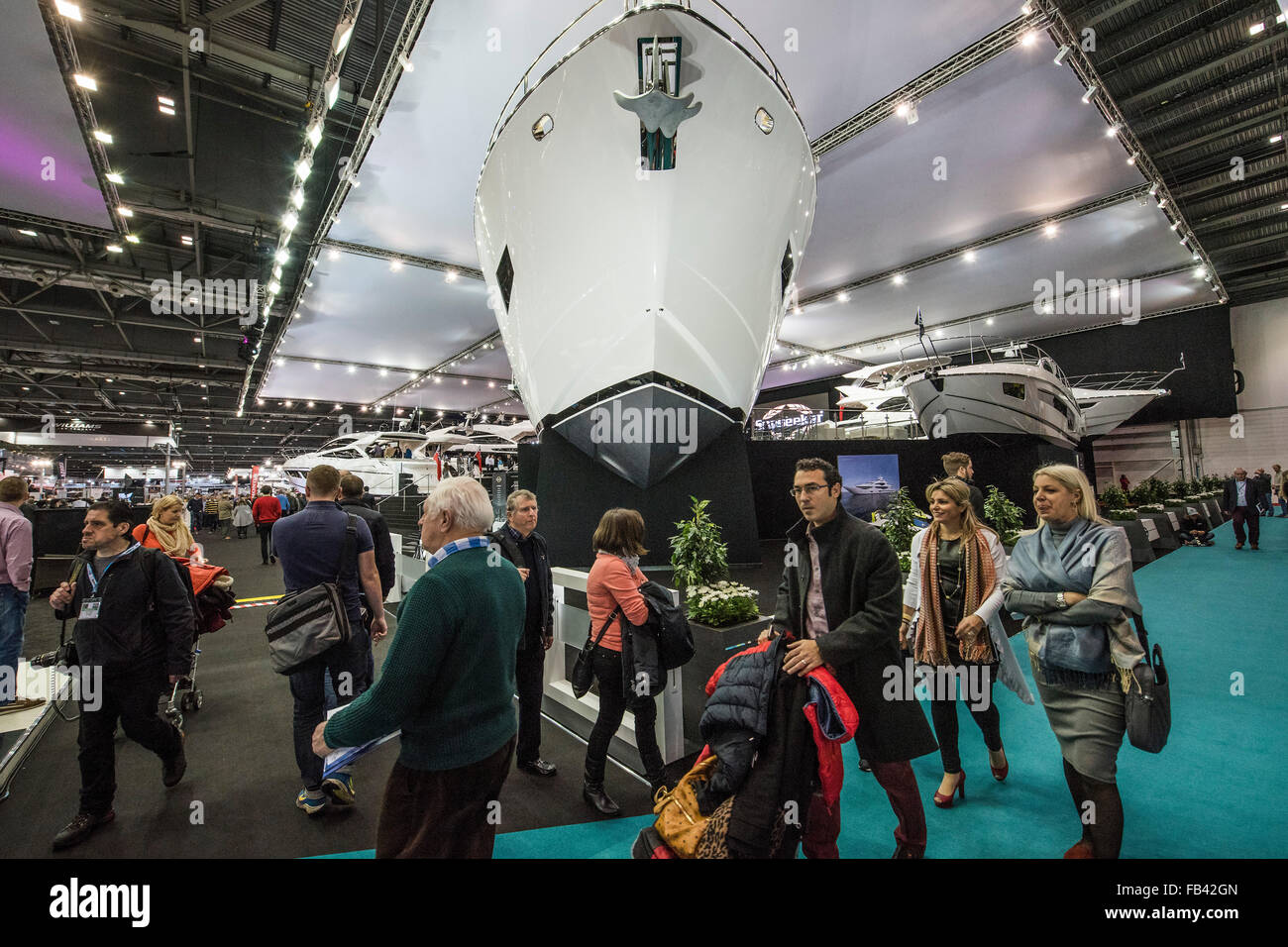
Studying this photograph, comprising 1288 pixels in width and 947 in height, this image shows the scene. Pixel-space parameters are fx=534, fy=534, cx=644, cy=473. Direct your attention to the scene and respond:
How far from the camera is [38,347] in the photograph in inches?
474

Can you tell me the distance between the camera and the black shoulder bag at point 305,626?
7.77ft

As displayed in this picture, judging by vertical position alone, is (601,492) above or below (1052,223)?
below

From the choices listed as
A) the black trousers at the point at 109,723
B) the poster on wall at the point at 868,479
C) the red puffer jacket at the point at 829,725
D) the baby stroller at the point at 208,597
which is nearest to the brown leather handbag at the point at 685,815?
the red puffer jacket at the point at 829,725

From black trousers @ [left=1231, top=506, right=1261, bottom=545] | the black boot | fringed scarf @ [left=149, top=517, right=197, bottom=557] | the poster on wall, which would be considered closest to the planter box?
the black boot

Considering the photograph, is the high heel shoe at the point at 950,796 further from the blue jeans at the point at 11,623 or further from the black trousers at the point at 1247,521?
the black trousers at the point at 1247,521

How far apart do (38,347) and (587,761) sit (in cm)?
1692

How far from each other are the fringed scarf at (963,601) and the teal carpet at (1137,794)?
0.69 m

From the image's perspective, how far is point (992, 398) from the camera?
1024cm

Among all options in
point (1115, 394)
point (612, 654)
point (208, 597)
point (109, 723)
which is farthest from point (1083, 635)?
point (1115, 394)

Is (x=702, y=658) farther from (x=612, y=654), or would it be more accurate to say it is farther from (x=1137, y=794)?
(x=1137, y=794)

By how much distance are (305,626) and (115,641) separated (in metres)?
0.89

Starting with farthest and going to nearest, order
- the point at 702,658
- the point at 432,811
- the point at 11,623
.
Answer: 1. the point at 11,623
2. the point at 702,658
3. the point at 432,811

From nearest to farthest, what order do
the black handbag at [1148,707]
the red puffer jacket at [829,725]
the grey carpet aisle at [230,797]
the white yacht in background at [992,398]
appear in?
the red puffer jacket at [829,725] < the black handbag at [1148,707] < the grey carpet aisle at [230,797] < the white yacht in background at [992,398]
